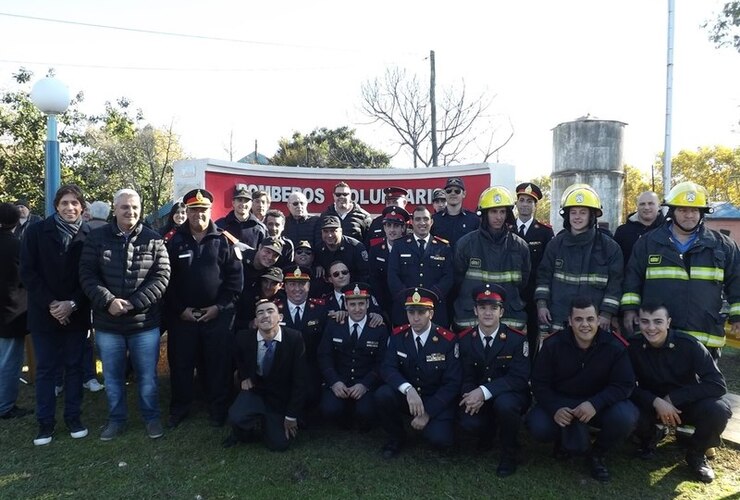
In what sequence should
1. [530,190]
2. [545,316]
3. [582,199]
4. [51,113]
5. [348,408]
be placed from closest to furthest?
[582,199] < [545,316] < [348,408] < [530,190] < [51,113]

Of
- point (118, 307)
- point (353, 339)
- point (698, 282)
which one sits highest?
point (698, 282)

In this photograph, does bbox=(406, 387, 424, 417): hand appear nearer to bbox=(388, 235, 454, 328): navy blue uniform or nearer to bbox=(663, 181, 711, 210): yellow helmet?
bbox=(388, 235, 454, 328): navy blue uniform

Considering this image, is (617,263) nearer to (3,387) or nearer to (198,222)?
(198,222)

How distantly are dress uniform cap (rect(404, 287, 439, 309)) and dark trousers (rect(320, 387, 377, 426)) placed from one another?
0.87 m

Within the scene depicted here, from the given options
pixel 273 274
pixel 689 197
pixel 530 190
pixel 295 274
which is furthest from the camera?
pixel 530 190

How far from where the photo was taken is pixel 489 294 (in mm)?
4289

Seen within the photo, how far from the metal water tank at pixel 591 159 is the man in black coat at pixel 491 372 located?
11.2 m

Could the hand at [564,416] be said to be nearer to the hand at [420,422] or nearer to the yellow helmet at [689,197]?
the hand at [420,422]

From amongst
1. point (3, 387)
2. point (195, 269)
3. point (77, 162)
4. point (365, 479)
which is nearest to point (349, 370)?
point (365, 479)

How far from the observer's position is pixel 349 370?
475cm

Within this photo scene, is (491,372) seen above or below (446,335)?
below

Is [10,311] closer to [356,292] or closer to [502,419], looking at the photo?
[356,292]

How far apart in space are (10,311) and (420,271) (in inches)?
155

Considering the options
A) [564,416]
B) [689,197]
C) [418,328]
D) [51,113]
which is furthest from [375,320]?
[51,113]
